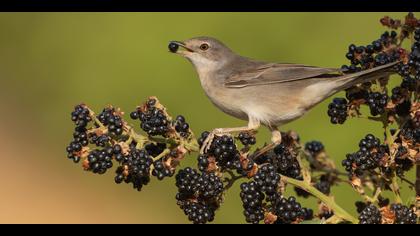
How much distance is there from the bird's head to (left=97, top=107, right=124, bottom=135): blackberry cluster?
2.45 m

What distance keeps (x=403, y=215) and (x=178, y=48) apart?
3.48 meters

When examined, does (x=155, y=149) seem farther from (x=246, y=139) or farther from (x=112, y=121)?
(x=246, y=139)

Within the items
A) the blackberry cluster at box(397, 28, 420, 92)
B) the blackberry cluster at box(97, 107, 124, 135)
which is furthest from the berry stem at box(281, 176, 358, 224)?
the blackberry cluster at box(97, 107, 124, 135)

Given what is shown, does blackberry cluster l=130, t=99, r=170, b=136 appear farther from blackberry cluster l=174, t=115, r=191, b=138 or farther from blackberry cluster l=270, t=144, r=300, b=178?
blackberry cluster l=270, t=144, r=300, b=178

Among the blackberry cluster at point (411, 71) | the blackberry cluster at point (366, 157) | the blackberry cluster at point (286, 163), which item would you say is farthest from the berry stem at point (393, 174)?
the blackberry cluster at point (286, 163)

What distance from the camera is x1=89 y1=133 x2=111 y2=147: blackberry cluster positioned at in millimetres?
4062

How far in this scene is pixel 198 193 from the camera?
406 cm

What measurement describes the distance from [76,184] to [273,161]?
5.32 metres

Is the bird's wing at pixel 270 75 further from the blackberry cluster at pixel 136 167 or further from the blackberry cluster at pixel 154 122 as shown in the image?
the blackberry cluster at pixel 136 167

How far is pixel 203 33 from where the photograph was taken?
29.9ft

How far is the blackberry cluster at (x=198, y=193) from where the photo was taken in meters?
4.00

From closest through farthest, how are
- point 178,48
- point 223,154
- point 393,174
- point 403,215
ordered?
point 403,215
point 393,174
point 223,154
point 178,48

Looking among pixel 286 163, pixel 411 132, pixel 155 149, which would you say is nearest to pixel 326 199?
pixel 286 163

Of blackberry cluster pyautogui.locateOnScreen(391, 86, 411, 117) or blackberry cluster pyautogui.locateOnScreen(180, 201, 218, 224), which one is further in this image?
blackberry cluster pyautogui.locateOnScreen(391, 86, 411, 117)
